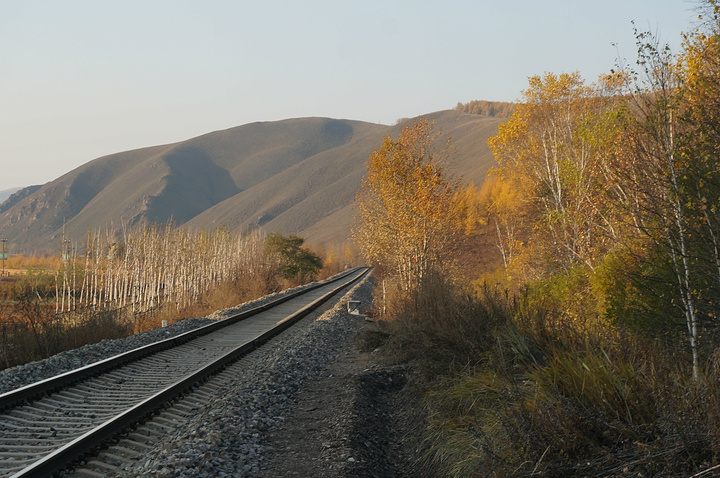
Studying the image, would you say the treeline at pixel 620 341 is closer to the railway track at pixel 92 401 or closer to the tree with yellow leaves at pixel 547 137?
the railway track at pixel 92 401

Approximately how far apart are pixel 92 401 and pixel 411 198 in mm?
13277

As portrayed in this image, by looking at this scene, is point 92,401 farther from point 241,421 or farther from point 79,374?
point 241,421

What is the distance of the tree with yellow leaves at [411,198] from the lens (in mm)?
19578

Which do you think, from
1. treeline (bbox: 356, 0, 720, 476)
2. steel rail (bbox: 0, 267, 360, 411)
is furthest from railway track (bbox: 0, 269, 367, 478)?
treeline (bbox: 356, 0, 720, 476)

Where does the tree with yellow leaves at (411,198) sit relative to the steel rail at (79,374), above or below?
above

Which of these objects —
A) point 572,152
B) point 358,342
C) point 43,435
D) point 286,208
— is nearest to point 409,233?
point 358,342

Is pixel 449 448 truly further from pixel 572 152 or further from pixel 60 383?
pixel 572 152

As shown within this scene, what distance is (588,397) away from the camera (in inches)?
195

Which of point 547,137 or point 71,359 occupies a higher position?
point 547,137

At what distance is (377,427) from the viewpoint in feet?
24.5

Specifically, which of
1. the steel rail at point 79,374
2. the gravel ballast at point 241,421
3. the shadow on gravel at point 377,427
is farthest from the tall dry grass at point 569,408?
the steel rail at point 79,374

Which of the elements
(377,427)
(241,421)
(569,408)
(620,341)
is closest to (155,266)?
(241,421)

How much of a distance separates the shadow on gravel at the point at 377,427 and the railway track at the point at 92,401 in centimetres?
246

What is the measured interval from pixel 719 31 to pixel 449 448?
7.55m
